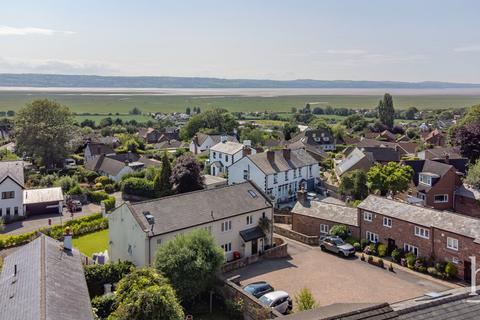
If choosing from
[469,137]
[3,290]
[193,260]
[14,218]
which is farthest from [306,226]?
[469,137]

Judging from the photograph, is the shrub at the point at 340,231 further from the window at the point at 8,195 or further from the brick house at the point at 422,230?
the window at the point at 8,195

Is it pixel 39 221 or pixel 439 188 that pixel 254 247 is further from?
pixel 39 221

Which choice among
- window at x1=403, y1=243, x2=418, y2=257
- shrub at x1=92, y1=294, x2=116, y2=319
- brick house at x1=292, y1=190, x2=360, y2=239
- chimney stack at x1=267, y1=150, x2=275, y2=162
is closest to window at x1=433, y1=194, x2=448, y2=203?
brick house at x1=292, y1=190, x2=360, y2=239

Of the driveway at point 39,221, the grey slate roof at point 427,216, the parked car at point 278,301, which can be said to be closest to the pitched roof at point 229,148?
the driveway at point 39,221

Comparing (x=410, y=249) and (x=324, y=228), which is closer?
(x=410, y=249)

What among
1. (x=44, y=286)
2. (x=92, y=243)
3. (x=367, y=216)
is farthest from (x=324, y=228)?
(x=44, y=286)

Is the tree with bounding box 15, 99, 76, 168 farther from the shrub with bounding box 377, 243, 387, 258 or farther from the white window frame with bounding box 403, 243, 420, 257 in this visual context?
A: the white window frame with bounding box 403, 243, 420, 257

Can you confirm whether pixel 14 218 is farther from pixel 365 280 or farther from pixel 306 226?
pixel 365 280
